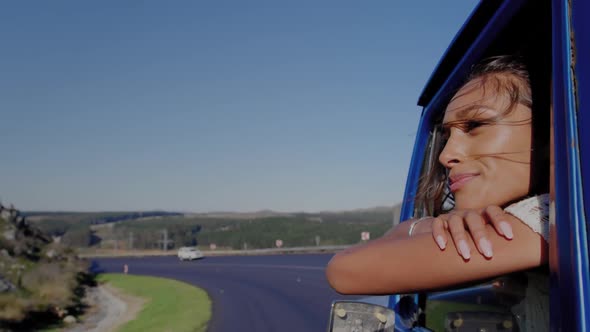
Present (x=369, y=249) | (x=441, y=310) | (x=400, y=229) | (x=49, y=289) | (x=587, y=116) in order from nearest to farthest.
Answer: (x=587, y=116) → (x=369, y=249) → (x=400, y=229) → (x=441, y=310) → (x=49, y=289)

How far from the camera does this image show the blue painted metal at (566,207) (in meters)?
1.02

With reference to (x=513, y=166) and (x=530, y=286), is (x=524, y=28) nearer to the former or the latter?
(x=513, y=166)

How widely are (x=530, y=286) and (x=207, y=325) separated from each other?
13.2m

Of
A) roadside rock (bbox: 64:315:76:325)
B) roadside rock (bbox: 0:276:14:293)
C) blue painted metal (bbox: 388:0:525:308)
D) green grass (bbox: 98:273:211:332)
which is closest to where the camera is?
blue painted metal (bbox: 388:0:525:308)

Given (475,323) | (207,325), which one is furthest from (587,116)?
(207,325)

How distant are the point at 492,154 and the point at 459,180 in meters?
0.12

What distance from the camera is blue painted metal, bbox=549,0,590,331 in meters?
1.02

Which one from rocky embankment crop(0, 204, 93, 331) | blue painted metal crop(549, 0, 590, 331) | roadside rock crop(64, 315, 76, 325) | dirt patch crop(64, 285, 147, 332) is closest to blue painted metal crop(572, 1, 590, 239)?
blue painted metal crop(549, 0, 590, 331)

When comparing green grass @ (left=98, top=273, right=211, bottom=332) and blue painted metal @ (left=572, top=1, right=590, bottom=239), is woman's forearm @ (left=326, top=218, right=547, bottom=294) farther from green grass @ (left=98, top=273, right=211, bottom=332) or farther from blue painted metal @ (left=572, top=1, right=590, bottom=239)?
green grass @ (left=98, top=273, right=211, bottom=332)

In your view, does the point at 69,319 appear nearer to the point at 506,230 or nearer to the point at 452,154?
the point at 452,154

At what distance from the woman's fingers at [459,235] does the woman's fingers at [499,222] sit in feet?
0.20

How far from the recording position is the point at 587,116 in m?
1.07

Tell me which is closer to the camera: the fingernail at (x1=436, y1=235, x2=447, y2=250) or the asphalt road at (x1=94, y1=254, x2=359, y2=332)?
the fingernail at (x1=436, y1=235, x2=447, y2=250)

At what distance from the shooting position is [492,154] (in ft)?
4.81
